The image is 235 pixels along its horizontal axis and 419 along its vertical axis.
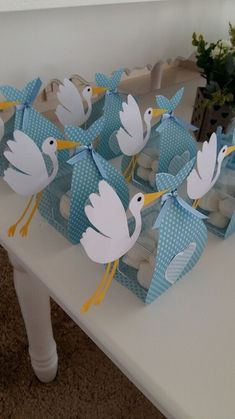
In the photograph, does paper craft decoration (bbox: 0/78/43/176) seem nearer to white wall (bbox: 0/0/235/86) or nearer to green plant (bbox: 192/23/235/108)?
white wall (bbox: 0/0/235/86)

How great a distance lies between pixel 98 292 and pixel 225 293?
0.15 metres

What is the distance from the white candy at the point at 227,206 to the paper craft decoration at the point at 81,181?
131 millimetres

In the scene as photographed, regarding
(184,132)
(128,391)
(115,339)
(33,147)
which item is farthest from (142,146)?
(128,391)

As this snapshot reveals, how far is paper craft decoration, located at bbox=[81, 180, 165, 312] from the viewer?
38 centimetres

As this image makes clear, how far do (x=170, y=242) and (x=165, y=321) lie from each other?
9 cm

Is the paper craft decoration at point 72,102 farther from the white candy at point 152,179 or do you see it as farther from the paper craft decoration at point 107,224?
the paper craft decoration at point 107,224

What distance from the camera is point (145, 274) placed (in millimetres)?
456

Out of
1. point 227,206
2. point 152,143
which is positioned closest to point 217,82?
point 152,143

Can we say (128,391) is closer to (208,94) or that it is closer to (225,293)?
(225,293)

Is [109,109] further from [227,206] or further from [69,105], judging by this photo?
[227,206]

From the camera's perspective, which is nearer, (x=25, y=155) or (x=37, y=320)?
(x=25, y=155)

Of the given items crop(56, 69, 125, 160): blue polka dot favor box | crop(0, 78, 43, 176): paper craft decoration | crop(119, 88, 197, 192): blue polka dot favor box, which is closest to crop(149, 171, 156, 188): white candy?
crop(119, 88, 197, 192): blue polka dot favor box

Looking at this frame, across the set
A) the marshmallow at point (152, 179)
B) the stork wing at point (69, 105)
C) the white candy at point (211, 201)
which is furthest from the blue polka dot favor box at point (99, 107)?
the white candy at point (211, 201)

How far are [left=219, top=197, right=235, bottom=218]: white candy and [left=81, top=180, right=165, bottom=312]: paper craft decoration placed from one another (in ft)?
0.50
